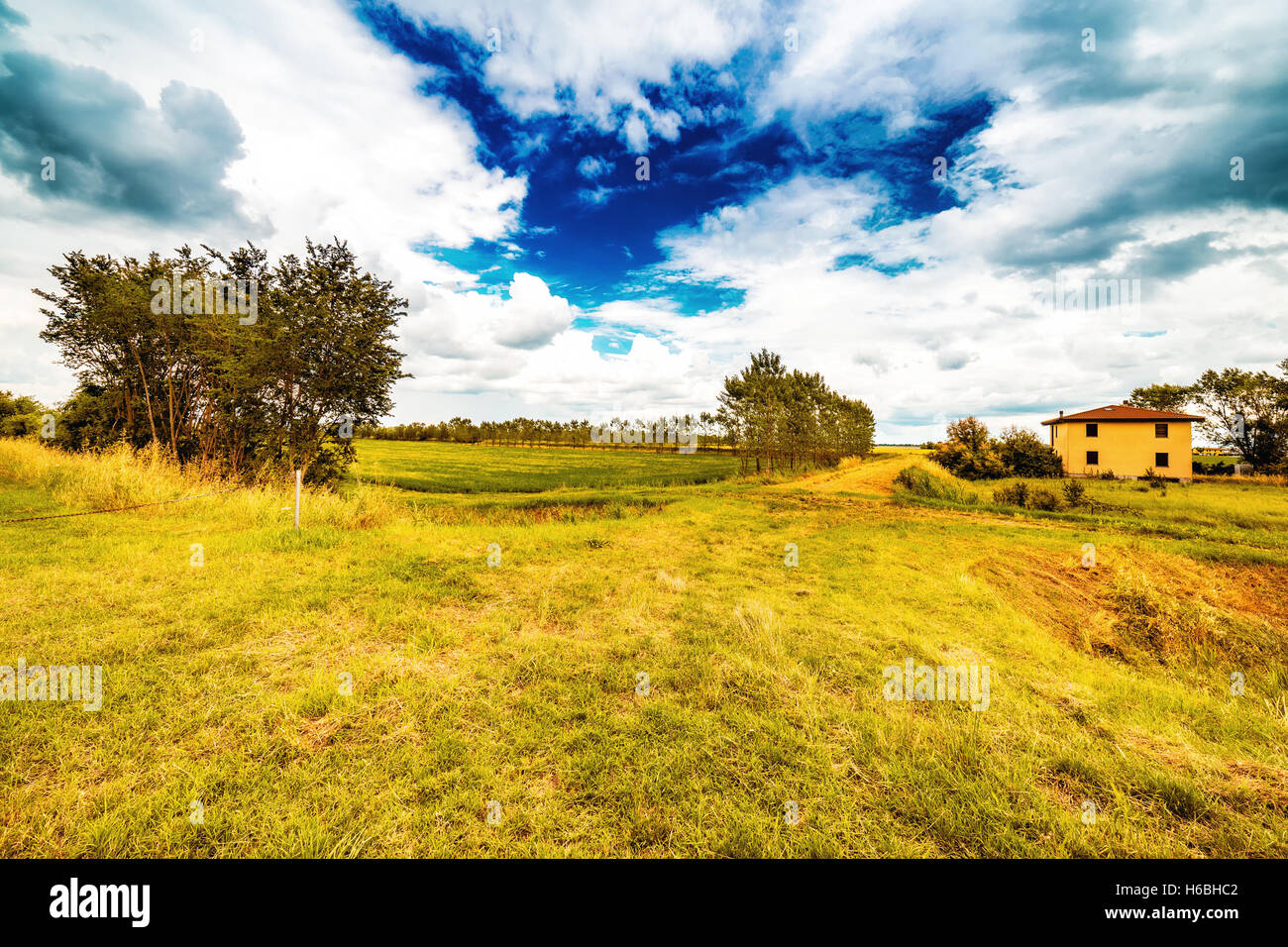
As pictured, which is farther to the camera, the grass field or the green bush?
the green bush

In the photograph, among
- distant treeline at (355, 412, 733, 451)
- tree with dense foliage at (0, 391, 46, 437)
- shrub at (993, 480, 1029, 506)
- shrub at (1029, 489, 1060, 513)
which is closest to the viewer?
shrub at (1029, 489, 1060, 513)

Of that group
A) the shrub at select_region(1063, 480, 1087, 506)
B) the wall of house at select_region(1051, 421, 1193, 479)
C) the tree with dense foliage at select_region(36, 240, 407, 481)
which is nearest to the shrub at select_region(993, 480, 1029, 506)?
the shrub at select_region(1063, 480, 1087, 506)

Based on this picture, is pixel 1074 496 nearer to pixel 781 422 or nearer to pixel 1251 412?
pixel 781 422

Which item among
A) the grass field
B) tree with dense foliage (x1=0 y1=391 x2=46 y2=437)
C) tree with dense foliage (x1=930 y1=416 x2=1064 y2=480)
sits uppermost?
tree with dense foliage (x1=0 y1=391 x2=46 y2=437)

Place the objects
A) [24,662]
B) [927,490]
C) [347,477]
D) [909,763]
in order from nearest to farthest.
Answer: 1. [909,763]
2. [24,662]
3. [347,477]
4. [927,490]

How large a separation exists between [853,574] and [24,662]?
12.0m

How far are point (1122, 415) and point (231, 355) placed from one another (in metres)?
55.9

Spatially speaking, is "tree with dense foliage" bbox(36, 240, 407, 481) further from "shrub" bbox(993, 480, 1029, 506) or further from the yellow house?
the yellow house

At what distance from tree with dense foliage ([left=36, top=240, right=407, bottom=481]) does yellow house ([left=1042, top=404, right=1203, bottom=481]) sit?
159 ft

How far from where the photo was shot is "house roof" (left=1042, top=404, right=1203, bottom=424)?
111 feet

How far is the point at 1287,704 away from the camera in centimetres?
525

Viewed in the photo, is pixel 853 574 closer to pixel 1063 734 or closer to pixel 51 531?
pixel 1063 734

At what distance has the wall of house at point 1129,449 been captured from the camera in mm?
33625
